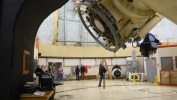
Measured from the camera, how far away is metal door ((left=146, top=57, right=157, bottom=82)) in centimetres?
1357

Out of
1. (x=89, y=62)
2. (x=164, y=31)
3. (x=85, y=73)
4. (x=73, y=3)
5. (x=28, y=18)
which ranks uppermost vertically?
(x=73, y=3)

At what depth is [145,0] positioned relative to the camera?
3111 mm

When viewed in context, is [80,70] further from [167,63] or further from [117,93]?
[117,93]

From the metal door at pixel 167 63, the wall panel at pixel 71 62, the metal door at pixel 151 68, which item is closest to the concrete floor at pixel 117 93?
the metal door at pixel 167 63

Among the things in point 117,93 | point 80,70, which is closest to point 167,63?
point 117,93

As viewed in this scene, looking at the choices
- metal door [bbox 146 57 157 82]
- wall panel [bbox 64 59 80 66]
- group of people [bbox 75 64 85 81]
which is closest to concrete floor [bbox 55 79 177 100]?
metal door [bbox 146 57 157 82]

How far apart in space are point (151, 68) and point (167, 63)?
72.5 inches

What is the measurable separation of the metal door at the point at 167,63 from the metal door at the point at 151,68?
106cm

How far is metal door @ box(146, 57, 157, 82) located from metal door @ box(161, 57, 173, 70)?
106cm

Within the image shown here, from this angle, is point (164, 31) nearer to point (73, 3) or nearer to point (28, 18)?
point (73, 3)

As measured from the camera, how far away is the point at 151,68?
1393 cm

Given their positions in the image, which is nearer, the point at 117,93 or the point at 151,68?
the point at 117,93

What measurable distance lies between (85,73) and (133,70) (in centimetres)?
533

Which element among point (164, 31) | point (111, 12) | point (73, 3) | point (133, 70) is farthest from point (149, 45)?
point (73, 3)
